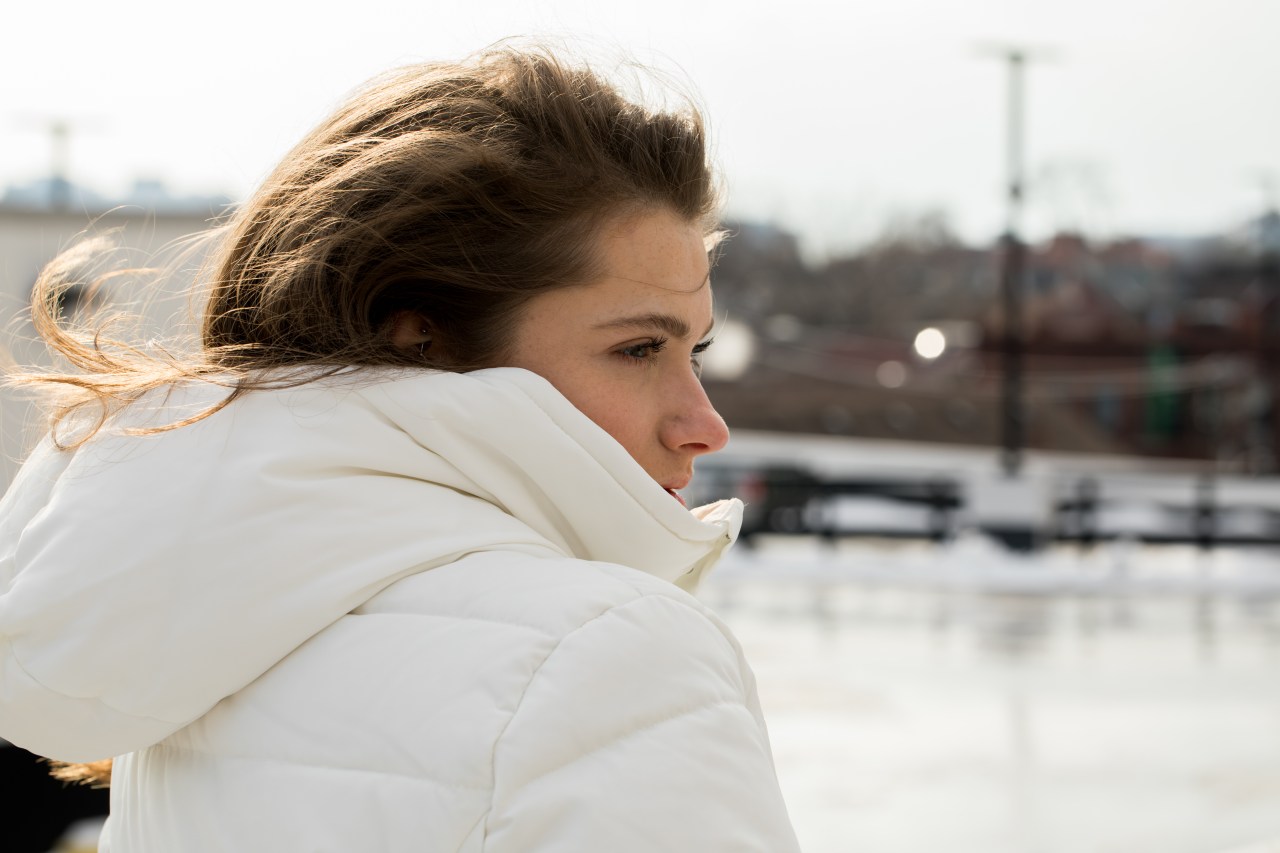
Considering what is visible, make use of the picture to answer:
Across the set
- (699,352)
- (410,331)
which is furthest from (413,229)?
(699,352)

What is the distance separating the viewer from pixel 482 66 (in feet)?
4.31

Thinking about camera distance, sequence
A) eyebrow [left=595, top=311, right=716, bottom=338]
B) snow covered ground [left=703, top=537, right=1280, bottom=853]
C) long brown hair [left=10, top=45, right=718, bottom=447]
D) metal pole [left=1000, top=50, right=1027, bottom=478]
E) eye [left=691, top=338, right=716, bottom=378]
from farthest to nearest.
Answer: metal pole [left=1000, top=50, right=1027, bottom=478] < snow covered ground [left=703, top=537, right=1280, bottom=853] < eye [left=691, top=338, right=716, bottom=378] < eyebrow [left=595, top=311, right=716, bottom=338] < long brown hair [left=10, top=45, right=718, bottom=447]

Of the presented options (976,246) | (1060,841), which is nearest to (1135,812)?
(1060,841)

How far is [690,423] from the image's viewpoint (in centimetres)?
137

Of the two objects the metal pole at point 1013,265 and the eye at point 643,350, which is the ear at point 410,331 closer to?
the eye at point 643,350

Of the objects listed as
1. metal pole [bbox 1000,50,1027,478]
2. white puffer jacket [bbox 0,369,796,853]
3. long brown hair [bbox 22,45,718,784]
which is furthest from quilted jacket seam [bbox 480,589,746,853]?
metal pole [bbox 1000,50,1027,478]

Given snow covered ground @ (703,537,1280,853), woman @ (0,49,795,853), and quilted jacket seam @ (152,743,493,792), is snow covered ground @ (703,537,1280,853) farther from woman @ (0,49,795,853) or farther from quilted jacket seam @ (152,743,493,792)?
quilted jacket seam @ (152,743,493,792)

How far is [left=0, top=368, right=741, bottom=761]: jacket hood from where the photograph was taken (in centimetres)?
95

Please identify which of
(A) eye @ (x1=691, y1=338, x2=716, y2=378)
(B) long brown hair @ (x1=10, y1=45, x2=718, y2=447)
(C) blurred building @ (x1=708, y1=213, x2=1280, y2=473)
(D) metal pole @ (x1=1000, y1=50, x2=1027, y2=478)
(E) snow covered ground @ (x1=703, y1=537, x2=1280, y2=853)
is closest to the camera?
(B) long brown hair @ (x1=10, y1=45, x2=718, y2=447)

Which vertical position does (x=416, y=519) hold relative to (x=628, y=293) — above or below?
below

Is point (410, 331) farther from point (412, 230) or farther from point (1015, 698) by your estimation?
point (1015, 698)

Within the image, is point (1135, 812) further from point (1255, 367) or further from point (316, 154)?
point (1255, 367)

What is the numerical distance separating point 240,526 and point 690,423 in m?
0.54

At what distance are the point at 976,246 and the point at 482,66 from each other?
189 feet
